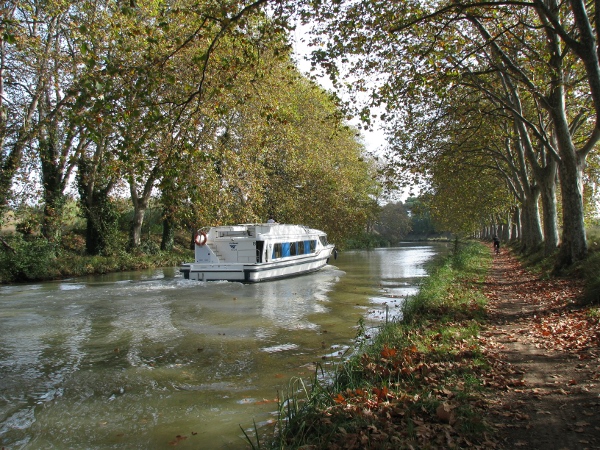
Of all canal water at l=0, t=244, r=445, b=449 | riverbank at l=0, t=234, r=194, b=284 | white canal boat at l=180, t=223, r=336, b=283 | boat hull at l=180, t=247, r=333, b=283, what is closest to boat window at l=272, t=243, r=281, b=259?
white canal boat at l=180, t=223, r=336, b=283

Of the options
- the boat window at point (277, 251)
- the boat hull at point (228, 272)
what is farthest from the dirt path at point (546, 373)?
the boat window at point (277, 251)

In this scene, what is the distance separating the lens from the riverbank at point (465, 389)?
4.54 m

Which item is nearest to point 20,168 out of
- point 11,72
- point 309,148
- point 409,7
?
point 11,72

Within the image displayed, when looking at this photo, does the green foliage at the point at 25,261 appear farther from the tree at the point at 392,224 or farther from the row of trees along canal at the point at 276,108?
the tree at the point at 392,224

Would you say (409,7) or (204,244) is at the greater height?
(409,7)

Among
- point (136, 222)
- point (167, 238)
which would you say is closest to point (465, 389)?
point (136, 222)

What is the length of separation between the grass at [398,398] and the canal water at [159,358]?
39.8 inches

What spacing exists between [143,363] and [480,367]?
6510mm

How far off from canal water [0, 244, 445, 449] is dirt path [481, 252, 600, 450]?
3.01 metres

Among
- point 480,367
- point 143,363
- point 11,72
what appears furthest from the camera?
point 11,72

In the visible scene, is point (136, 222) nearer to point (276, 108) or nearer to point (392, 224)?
point (276, 108)

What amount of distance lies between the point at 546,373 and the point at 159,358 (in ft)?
24.1

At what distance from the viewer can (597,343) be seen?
24.1 ft

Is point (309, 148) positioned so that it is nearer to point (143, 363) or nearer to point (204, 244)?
point (204, 244)
